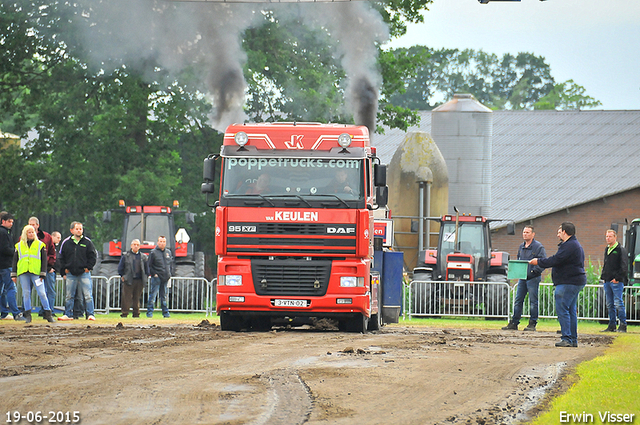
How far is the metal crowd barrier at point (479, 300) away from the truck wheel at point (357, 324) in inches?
286

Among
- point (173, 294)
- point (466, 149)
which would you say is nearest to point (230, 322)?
point (173, 294)

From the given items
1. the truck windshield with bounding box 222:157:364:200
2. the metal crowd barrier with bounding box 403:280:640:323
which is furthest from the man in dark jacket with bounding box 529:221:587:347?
the metal crowd barrier with bounding box 403:280:640:323

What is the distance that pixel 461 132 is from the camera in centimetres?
4031

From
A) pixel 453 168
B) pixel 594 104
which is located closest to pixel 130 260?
pixel 453 168

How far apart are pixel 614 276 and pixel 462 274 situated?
8.93m

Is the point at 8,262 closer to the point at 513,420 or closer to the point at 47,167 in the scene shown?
the point at 513,420

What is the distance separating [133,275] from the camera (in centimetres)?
2328

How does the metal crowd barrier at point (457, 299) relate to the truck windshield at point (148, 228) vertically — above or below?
below

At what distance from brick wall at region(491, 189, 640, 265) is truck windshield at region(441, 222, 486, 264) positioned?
12.8 metres

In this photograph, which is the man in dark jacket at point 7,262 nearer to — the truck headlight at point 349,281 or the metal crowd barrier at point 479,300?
the truck headlight at point 349,281

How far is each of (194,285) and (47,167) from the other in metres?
10.4

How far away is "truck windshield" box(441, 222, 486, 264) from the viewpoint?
29328 millimetres

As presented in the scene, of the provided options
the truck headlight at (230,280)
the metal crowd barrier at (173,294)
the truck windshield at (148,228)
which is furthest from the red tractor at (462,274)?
the truck headlight at (230,280)

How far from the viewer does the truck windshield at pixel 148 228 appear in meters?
29.1
